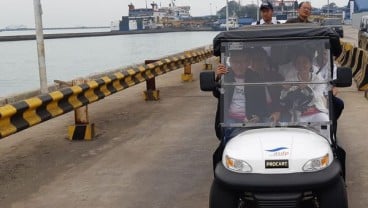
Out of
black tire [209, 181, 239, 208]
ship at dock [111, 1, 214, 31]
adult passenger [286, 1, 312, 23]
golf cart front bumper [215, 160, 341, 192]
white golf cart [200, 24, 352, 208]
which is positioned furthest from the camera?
ship at dock [111, 1, 214, 31]

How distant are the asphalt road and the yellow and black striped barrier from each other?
2.01m

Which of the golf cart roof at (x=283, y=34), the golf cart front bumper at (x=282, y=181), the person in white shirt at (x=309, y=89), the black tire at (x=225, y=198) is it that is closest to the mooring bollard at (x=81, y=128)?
the golf cart roof at (x=283, y=34)

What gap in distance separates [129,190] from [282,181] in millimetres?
2318

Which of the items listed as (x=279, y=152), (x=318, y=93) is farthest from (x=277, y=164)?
(x=318, y=93)

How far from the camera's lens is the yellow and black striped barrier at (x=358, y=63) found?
12896mm

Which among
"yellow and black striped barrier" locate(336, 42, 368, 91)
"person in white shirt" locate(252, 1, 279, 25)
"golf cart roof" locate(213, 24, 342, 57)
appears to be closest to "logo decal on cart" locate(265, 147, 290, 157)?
"golf cart roof" locate(213, 24, 342, 57)

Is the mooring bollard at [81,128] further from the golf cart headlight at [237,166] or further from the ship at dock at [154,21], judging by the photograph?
the ship at dock at [154,21]

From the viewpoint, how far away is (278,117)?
15.1ft

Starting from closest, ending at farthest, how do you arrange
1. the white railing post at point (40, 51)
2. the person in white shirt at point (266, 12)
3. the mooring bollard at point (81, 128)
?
the person in white shirt at point (266, 12)
the mooring bollard at point (81, 128)
the white railing post at point (40, 51)

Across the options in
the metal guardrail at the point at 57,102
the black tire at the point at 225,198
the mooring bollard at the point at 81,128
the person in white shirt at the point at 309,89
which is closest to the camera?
the black tire at the point at 225,198

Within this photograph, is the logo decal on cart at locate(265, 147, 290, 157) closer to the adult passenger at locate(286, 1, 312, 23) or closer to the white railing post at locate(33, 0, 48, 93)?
the adult passenger at locate(286, 1, 312, 23)

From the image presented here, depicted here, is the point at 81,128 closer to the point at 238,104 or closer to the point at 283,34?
the point at 238,104

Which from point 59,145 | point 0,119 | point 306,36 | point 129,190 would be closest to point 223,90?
point 306,36

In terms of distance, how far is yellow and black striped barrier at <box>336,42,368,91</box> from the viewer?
12896 millimetres
